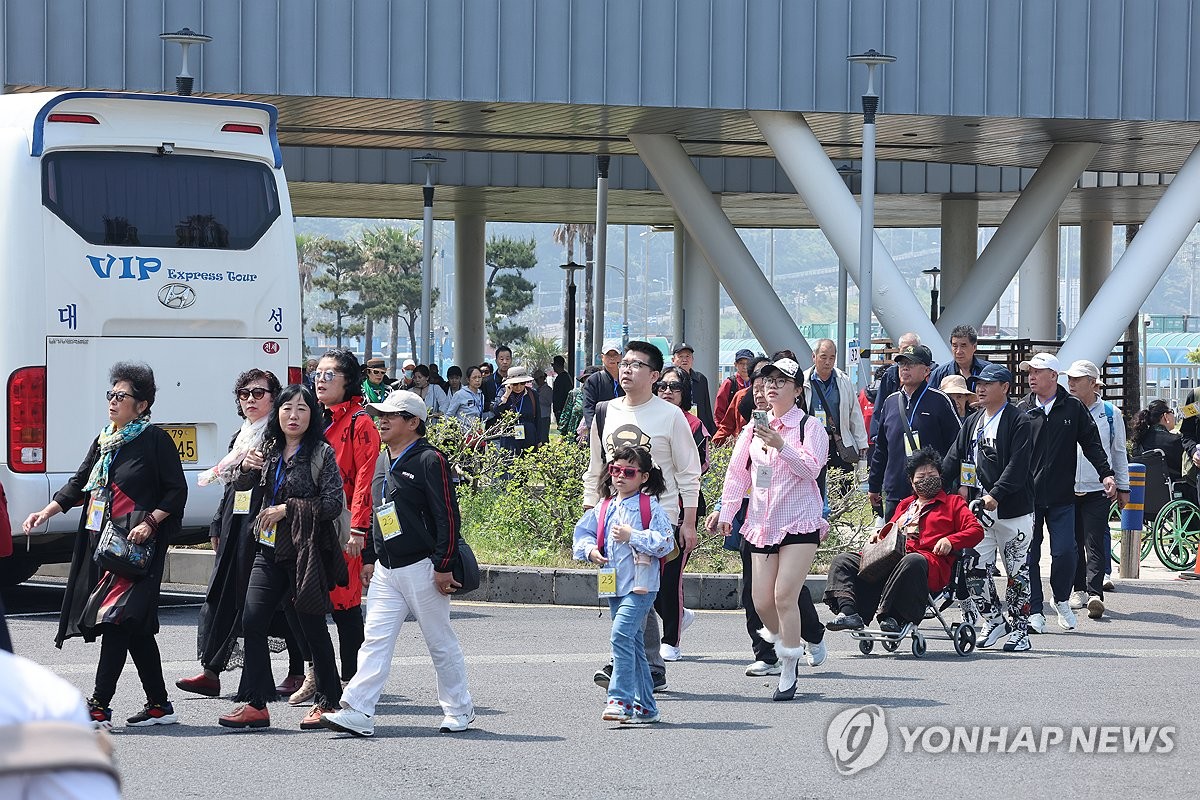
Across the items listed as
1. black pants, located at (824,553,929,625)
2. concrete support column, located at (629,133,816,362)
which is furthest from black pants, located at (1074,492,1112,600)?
concrete support column, located at (629,133,816,362)

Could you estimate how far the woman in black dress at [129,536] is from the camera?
7.48 metres

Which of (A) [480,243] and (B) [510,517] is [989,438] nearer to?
(B) [510,517]

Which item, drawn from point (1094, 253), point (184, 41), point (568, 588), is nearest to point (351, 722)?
point (568, 588)

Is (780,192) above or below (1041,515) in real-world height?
above

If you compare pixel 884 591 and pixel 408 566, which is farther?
pixel 884 591

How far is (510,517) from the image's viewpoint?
13289 millimetres

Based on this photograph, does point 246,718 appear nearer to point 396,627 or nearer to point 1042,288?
point 396,627

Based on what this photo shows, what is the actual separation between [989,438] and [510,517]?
13.8 feet

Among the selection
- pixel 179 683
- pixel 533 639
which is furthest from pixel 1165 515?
pixel 179 683

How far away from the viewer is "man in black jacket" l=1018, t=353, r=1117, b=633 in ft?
36.2

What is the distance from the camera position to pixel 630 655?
760cm

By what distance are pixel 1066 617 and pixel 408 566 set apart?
547cm

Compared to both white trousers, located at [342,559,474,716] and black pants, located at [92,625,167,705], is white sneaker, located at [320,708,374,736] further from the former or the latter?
black pants, located at [92,625,167,705]

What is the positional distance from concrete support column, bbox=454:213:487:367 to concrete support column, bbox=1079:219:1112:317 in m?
16.6
